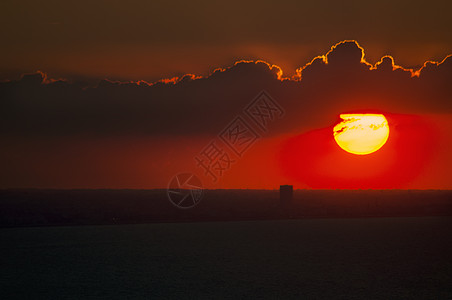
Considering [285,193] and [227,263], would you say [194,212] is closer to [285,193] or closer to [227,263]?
[285,193]

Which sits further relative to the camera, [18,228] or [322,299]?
[18,228]

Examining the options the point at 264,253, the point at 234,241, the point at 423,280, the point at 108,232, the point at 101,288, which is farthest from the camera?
the point at 108,232

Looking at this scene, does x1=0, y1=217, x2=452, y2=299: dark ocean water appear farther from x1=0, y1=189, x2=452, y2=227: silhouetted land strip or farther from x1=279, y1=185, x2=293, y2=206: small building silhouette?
x1=279, y1=185, x2=293, y2=206: small building silhouette

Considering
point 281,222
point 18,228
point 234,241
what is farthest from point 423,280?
point 18,228

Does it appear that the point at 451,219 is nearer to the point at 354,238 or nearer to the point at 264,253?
the point at 354,238

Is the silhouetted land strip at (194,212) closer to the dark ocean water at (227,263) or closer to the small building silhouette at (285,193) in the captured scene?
the small building silhouette at (285,193)

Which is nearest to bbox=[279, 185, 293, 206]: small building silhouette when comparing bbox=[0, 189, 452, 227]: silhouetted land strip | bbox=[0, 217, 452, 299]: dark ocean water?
bbox=[0, 189, 452, 227]: silhouetted land strip

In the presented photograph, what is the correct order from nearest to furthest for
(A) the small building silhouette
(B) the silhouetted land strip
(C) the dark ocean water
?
(C) the dark ocean water < (B) the silhouetted land strip < (A) the small building silhouette

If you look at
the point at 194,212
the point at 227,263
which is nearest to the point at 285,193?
the point at 194,212
